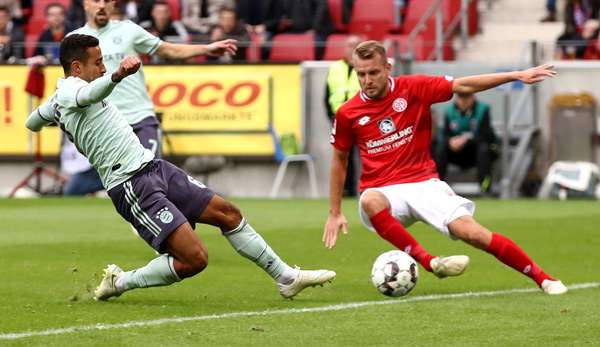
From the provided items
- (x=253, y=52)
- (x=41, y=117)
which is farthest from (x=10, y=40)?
(x=41, y=117)

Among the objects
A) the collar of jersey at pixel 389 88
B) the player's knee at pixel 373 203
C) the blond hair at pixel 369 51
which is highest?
the blond hair at pixel 369 51

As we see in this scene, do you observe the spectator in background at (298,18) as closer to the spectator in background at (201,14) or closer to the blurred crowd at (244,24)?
the blurred crowd at (244,24)

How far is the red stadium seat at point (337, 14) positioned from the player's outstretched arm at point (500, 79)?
14066mm

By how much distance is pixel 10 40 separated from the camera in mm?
22906

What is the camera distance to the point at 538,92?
21328 millimetres

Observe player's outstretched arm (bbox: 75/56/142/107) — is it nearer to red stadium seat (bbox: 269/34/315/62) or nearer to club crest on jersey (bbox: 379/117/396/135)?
club crest on jersey (bbox: 379/117/396/135)

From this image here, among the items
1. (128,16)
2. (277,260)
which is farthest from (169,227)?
(128,16)

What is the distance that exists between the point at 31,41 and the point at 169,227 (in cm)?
1582

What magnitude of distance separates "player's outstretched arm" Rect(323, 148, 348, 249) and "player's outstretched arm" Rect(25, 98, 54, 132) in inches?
75.2

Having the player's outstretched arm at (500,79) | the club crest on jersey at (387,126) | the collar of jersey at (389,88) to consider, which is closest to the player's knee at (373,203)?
the club crest on jersey at (387,126)

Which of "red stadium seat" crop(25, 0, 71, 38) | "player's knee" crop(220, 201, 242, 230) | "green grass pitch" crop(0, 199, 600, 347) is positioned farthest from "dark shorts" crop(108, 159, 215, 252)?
"red stadium seat" crop(25, 0, 71, 38)

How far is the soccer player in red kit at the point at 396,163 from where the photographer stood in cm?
959

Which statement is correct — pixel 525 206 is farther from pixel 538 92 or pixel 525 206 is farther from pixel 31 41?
pixel 31 41

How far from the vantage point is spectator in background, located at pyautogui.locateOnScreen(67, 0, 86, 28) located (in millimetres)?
23419
